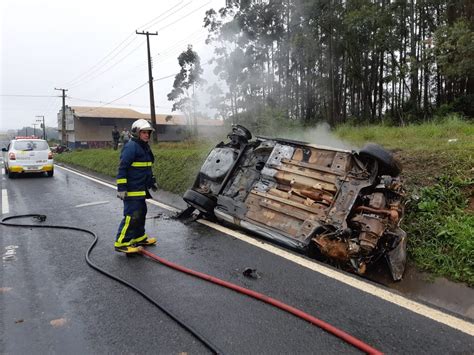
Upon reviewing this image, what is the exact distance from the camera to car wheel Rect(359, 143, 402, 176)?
3.91 metres

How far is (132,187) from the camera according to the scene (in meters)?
4.28

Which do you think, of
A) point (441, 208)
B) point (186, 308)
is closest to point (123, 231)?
point (186, 308)

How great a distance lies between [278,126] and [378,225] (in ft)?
37.2

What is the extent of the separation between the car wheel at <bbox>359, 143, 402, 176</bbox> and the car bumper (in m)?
12.2

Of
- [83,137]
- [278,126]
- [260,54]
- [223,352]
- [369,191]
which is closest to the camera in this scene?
[223,352]

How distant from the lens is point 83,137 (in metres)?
39.2

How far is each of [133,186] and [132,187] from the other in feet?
0.06

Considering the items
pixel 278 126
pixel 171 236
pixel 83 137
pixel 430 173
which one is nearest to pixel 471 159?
pixel 430 173

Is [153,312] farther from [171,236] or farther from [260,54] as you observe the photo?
[260,54]

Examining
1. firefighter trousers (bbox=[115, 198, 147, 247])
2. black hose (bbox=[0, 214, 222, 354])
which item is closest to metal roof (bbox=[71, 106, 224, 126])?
black hose (bbox=[0, 214, 222, 354])

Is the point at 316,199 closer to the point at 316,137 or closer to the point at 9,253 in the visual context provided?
the point at 9,253

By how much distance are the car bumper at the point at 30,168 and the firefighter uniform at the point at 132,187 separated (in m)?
10.2

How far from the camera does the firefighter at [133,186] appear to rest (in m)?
4.18

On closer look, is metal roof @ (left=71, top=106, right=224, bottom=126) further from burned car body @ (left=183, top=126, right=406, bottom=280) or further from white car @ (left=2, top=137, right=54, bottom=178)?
burned car body @ (left=183, top=126, right=406, bottom=280)
